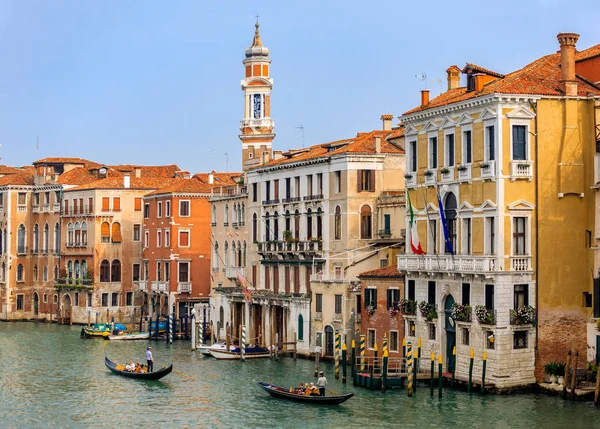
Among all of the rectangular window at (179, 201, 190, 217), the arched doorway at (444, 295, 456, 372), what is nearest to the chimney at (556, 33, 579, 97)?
the arched doorway at (444, 295, 456, 372)

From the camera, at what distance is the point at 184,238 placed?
66562 mm

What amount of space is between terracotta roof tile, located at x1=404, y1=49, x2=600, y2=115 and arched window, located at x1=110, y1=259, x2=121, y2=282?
3565cm

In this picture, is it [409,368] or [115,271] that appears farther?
[115,271]

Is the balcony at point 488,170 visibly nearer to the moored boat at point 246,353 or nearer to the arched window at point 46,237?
the moored boat at point 246,353

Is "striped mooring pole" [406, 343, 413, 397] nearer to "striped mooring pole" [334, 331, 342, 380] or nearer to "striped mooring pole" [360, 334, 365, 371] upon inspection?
"striped mooring pole" [360, 334, 365, 371]

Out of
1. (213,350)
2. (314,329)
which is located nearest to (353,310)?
(314,329)

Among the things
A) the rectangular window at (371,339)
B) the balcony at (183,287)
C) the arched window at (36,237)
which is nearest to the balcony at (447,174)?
the rectangular window at (371,339)

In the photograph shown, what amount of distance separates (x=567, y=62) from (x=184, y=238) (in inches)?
1336

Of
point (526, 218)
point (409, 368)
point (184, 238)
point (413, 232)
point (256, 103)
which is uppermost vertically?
point (256, 103)

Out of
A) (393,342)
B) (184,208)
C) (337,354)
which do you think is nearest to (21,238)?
(184,208)

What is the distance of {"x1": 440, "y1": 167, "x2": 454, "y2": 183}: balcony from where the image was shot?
3812 cm

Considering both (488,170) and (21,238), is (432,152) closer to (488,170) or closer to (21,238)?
(488,170)

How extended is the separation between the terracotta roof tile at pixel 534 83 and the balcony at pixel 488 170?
80.0 inches

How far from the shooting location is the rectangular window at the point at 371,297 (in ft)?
143
